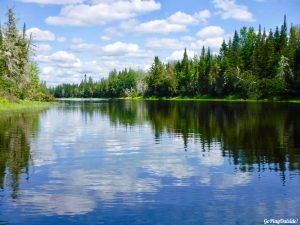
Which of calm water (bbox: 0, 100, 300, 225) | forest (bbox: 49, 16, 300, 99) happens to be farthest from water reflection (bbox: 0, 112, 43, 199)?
forest (bbox: 49, 16, 300, 99)

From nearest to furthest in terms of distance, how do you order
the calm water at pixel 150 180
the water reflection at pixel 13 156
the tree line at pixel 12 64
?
the calm water at pixel 150 180 < the water reflection at pixel 13 156 < the tree line at pixel 12 64

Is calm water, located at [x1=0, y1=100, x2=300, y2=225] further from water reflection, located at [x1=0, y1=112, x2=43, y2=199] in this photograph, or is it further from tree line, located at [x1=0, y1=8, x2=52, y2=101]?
tree line, located at [x1=0, y1=8, x2=52, y2=101]

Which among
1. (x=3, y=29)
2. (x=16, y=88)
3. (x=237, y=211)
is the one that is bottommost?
(x=237, y=211)

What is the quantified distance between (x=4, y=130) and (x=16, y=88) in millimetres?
59181

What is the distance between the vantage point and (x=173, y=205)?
17.0 metres

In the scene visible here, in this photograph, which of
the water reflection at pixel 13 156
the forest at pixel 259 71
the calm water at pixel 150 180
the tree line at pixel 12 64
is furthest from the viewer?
the forest at pixel 259 71

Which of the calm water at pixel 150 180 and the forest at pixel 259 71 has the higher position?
the forest at pixel 259 71

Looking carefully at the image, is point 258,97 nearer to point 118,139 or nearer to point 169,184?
point 118,139

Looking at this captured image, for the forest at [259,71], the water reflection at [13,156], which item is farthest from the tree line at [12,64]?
the forest at [259,71]

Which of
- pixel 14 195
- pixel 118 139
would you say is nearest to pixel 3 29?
pixel 118 139

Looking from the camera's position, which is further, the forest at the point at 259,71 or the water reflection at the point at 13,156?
the forest at the point at 259,71

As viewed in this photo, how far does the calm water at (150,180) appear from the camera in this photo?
52.5 feet

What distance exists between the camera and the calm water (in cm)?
1602

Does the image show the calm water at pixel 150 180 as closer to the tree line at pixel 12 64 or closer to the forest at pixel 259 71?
the tree line at pixel 12 64
